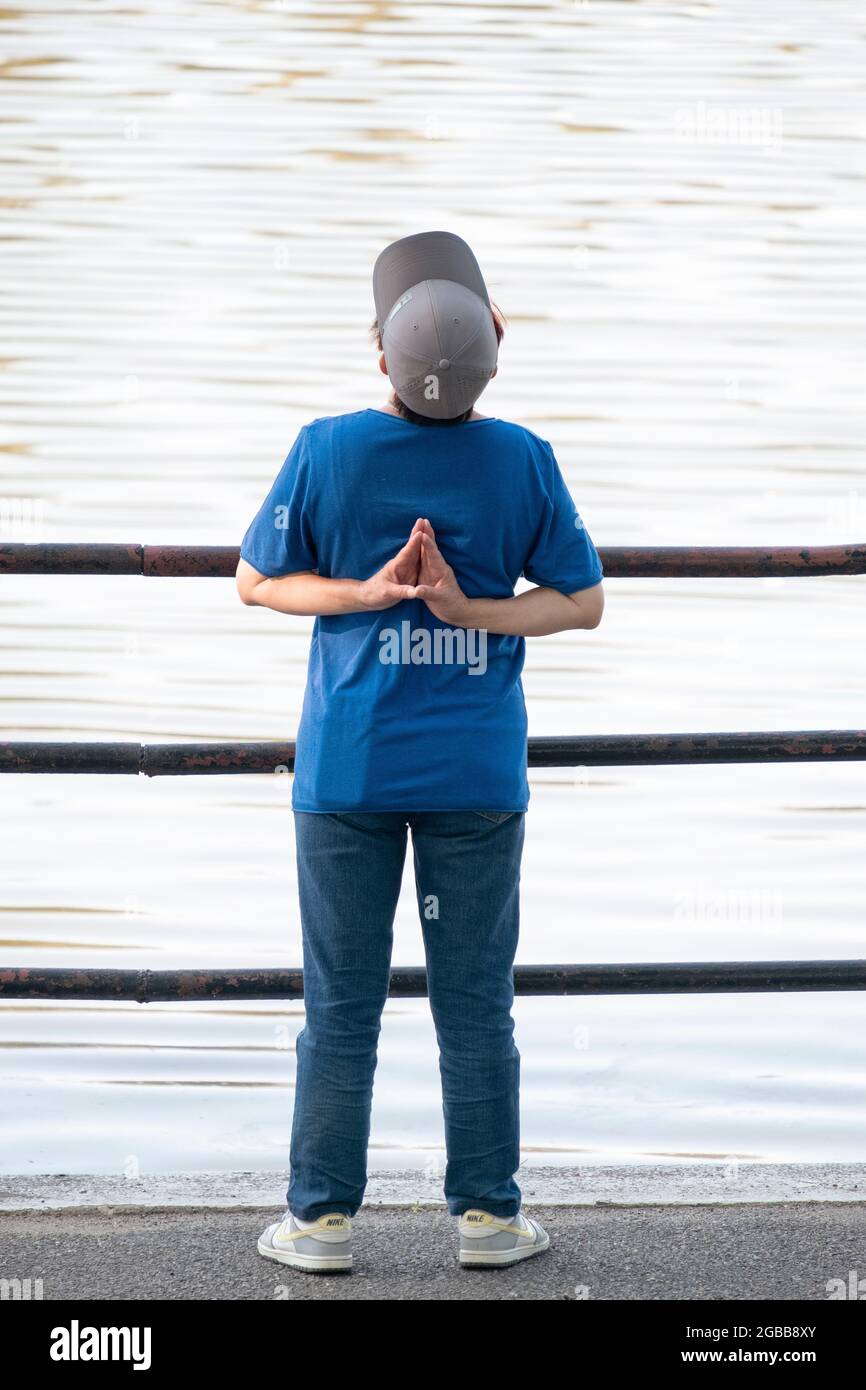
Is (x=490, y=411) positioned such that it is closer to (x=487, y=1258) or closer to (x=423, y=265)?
(x=423, y=265)

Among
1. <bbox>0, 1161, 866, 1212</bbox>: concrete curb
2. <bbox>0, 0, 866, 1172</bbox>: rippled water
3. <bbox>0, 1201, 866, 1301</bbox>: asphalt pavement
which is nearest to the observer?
<bbox>0, 1201, 866, 1301</bbox>: asphalt pavement

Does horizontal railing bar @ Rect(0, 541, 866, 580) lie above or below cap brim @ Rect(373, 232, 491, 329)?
below

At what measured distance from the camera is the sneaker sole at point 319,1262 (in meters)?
1.85

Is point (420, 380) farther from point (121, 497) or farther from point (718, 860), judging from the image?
point (121, 497)

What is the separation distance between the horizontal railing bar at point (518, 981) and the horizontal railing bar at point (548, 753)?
0.84 ft

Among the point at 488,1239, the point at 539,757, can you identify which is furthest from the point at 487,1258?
the point at 539,757

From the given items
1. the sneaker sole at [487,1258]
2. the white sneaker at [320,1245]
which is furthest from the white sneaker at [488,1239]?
the white sneaker at [320,1245]

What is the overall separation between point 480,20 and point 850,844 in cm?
1023

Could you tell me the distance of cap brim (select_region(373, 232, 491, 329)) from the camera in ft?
5.74

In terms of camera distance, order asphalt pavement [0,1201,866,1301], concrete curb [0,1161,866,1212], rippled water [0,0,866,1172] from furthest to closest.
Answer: rippled water [0,0,866,1172] → concrete curb [0,1161,866,1212] → asphalt pavement [0,1201,866,1301]

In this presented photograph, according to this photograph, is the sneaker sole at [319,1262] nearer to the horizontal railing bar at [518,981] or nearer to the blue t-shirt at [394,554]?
the horizontal railing bar at [518,981]

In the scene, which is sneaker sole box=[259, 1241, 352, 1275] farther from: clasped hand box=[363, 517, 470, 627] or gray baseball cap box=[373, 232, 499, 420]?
gray baseball cap box=[373, 232, 499, 420]

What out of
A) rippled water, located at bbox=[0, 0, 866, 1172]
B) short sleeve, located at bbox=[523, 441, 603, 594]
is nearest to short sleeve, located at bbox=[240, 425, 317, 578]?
short sleeve, located at bbox=[523, 441, 603, 594]

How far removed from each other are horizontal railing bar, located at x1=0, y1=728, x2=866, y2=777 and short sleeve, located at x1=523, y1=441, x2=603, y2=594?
0.34 m
